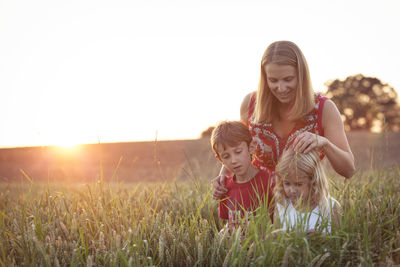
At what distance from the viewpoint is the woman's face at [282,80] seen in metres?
2.88

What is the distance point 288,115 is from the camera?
323cm

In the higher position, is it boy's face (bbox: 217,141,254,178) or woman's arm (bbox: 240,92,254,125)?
woman's arm (bbox: 240,92,254,125)

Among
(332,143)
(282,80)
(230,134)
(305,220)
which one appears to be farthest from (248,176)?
(305,220)

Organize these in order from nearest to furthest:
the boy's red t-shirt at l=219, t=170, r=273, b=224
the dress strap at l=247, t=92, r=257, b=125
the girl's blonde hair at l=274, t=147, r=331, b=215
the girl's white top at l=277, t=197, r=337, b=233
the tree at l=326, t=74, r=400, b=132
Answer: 1. the girl's white top at l=277, t=197, r=337, b=233
2. the girl's blonde hair at l=274, t=147, r=331, b=215
3. the boy's red t-shirt at l=219, t=170, r=273, b=224
4. the dress strap at l=247, t=92, r=257, b=125
5. the tree at l=326, t=74, r=400, b=132

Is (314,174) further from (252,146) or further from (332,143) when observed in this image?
(252,146)

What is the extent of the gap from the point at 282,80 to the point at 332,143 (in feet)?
2.28

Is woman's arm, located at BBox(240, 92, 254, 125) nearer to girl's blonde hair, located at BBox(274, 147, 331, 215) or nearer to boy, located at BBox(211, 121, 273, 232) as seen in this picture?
boy, located at BBox(211, 121, 273, 232)

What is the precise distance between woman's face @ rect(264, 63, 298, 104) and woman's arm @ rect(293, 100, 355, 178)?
0.40 meters

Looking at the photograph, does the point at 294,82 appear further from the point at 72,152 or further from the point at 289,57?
the point at 72,152

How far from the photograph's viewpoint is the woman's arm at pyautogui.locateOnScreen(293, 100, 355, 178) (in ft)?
7.89

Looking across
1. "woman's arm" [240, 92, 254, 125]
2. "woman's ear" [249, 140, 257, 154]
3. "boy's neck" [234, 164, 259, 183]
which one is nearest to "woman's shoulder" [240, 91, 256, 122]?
"woman's arm" [240, 92, 254, 125]

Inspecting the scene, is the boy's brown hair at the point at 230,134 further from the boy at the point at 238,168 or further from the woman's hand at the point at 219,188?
the woman's hand at the point at 219,188

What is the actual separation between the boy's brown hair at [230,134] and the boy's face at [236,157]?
35mm

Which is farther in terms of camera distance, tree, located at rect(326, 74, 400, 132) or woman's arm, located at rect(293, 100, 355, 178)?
tree, located at rect(326, 74, 400, 132)
